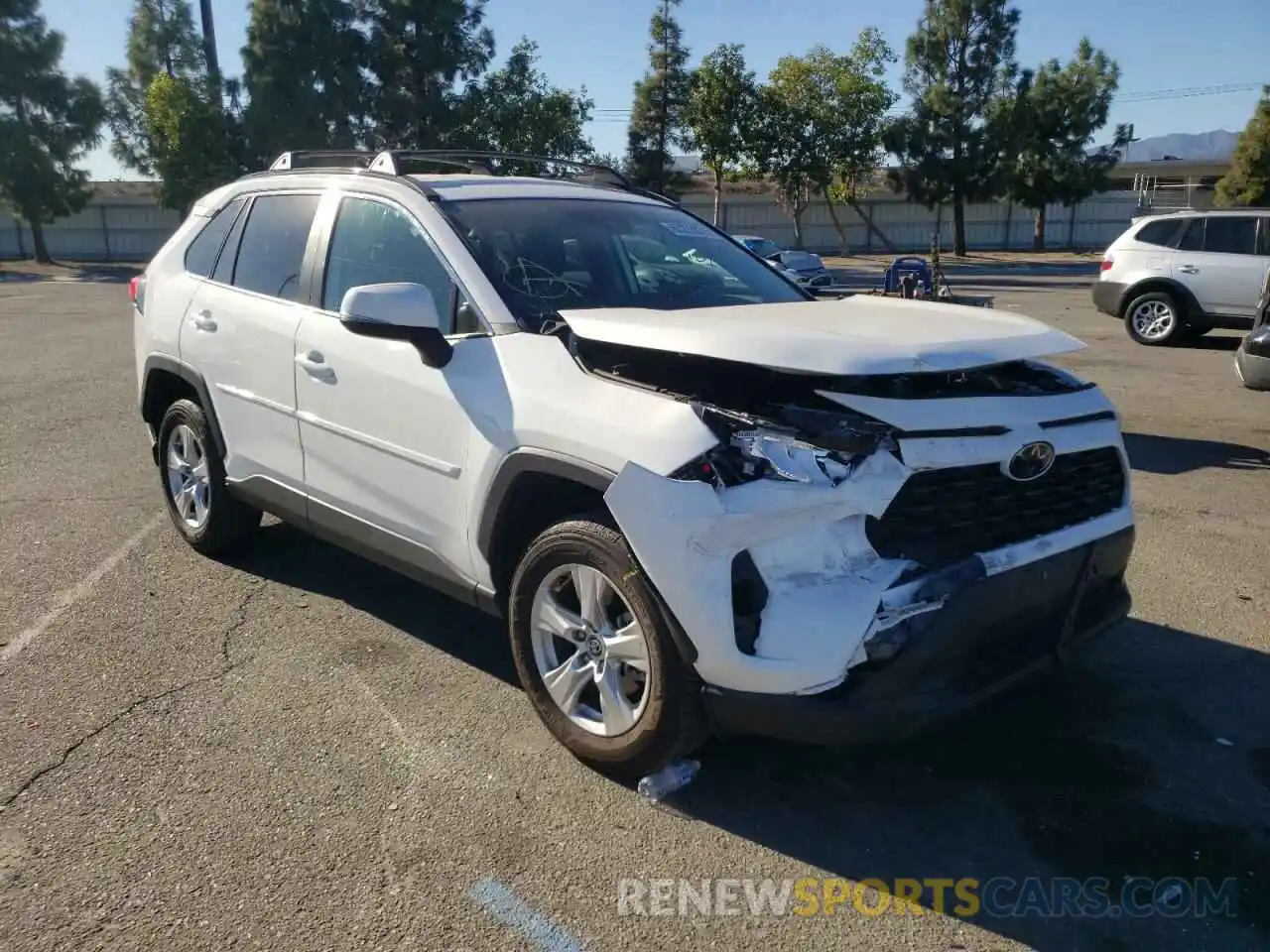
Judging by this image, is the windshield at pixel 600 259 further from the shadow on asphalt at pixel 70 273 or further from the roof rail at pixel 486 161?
the shadow on asphalt at pixel 70 273

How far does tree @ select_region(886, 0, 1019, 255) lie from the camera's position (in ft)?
125

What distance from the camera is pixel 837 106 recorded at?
40188 mm

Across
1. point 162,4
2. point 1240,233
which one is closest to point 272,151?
point 162,4

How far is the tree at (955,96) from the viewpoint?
3819 centimetres

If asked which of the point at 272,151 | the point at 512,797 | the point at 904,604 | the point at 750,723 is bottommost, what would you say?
the point at 512,797

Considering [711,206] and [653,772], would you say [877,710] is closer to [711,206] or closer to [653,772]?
[653,772]

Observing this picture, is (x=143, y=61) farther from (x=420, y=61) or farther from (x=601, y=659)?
(x=601, y=659)

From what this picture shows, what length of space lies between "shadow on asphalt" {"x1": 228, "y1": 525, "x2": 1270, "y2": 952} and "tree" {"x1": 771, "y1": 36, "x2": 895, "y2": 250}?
126 feet

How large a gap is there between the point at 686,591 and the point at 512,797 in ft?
3.17

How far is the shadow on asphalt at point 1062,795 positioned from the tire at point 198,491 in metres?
1.76

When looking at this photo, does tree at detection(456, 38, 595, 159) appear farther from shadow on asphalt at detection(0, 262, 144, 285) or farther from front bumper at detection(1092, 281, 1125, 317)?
front bumper at detection(1092, 281, 1125, 317)

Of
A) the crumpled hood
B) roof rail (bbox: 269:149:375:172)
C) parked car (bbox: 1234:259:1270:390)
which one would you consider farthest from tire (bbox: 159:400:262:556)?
parked car (bbox: 1234:259:1270:390)

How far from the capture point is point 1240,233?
1316 centimetres

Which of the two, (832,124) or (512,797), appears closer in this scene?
(512,797)
